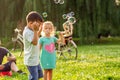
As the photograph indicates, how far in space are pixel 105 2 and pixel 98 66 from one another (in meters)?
16.8

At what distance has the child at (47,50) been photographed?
27.9ft

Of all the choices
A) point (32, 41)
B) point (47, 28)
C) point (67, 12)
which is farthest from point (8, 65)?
point (67, 12)

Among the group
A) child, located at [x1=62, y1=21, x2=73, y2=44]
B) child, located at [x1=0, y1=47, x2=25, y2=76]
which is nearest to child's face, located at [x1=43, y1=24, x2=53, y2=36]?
child, located at [x1=0, y1=47, x2=25, y2=76]

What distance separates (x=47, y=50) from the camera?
8.60 meters

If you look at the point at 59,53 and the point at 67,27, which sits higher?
the point at 67,27

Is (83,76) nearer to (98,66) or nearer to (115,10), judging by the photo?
(98,66)

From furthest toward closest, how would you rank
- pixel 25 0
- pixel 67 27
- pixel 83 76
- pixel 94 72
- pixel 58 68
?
1. pixel 25 0
2. pixel 67 27
3. pixel 58 68
4. pixel 94 72
5. pixel 83 76

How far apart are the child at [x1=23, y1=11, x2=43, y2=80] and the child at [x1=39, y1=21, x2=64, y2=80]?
0.84m

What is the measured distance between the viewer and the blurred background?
2841 centimetres

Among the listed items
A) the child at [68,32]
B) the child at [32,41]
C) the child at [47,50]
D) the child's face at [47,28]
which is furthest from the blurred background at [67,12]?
the child at [32,41]

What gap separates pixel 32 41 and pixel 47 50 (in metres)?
1.20

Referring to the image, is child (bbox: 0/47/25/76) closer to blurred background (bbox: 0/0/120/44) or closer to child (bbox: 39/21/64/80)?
child (bbox: 39/21/64/80)

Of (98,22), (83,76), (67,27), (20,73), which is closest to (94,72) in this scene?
(83,76)

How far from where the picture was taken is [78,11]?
2927 centimetres
